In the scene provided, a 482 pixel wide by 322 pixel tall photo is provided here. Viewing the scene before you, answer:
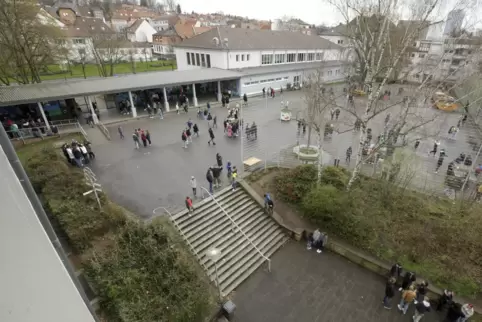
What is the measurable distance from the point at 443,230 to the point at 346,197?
389 cm

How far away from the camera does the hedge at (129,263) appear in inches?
293

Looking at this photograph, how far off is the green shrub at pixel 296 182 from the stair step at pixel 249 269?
7.02 ft

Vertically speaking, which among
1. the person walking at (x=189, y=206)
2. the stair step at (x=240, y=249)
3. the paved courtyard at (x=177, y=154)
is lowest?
the stair step at (x=240, y=249)

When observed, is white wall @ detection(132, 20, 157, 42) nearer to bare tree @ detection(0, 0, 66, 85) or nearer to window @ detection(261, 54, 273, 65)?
window @ detection(261, 54, 273, 65)

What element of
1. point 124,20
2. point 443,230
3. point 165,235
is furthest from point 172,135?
point 124,20

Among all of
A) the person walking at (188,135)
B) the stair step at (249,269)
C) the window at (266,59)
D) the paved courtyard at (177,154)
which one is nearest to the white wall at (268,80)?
the window at (266,59)

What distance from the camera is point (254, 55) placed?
33.0m

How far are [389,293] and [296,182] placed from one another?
19.6 ft

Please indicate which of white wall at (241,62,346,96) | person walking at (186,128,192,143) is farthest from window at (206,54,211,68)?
person walking at (186,128,192,143)

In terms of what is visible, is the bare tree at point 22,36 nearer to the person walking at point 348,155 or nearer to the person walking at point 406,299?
the person walking at point 348,155

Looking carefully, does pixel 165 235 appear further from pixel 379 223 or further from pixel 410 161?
pixel 410 161

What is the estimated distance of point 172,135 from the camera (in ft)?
63.3

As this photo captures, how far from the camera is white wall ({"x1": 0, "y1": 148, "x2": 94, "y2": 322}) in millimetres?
1885

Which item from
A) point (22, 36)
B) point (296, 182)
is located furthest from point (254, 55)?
point (296, 182)
